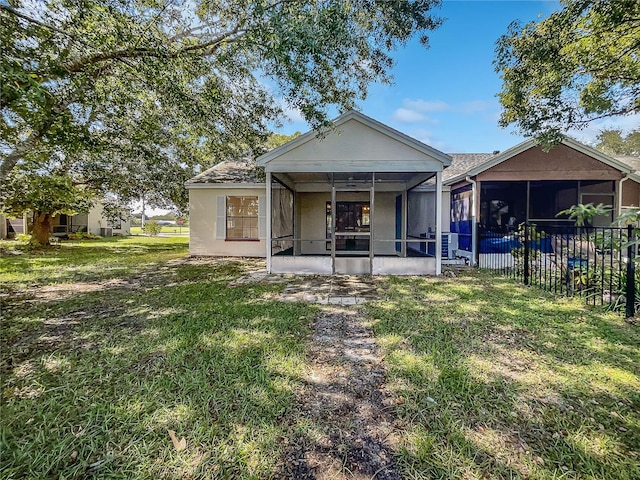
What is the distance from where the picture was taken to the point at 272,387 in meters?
2.93

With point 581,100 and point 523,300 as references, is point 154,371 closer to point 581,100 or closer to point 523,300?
point 523,300

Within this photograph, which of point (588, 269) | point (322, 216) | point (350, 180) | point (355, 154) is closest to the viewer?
point (588, 269)

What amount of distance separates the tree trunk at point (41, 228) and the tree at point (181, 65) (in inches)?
336

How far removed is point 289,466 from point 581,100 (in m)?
10.7

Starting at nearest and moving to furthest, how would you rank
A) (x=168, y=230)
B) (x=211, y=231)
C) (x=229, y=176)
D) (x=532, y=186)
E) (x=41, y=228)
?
(x=211, y=231) < (x=229, y=176) < (x=532, y=186) < (x=41, y=228) < (x=168, y=230)

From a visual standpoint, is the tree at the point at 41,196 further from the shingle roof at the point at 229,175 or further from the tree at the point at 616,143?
the tree at the point at 616,143

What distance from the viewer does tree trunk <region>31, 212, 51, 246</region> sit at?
50.6 ft

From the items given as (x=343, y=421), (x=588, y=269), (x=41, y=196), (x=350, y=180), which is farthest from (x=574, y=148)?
(x=41, y=196)

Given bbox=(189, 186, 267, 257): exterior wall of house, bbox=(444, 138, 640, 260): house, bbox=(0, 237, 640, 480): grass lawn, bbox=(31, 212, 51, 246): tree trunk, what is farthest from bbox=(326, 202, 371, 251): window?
bbox=(31, 212, 51, 246): tree trunk

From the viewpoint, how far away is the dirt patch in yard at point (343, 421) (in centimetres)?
204

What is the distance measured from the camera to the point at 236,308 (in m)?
5.42

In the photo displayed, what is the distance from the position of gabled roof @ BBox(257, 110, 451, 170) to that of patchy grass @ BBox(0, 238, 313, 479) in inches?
172

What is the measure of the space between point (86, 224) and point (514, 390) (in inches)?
1243

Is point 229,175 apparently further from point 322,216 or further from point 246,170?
point 322,216
